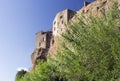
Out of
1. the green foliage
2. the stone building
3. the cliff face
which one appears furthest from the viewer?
the stone building

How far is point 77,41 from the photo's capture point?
33500 mm

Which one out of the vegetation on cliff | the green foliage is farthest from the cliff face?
the green foliage

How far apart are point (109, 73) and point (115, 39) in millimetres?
3007

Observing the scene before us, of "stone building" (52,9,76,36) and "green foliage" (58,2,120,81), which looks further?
"stone building" (52,9,76,36)

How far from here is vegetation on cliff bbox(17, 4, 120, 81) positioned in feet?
93.0

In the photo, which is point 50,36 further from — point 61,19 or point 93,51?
point 93,51

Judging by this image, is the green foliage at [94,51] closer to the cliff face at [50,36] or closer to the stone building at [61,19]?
the cliff face at [50,36]

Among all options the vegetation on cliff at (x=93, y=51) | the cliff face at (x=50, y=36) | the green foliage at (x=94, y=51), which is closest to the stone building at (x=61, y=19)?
the cliff face at (x=50, y=36)

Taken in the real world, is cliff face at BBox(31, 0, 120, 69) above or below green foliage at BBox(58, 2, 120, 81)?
above

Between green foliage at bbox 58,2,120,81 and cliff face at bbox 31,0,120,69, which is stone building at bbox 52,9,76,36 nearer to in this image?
cliff face at bbox 31,0,120,69

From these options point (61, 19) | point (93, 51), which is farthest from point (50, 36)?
point (93, 51)

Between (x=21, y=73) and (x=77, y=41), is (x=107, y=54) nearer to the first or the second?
(x=77, y=41)

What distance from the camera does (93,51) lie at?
99.6 ft

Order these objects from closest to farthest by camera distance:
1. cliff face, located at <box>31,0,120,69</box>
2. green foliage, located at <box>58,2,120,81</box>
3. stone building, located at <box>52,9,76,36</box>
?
green foliage, located at <box>58,2,120,81</box>, cliff face, located at <box>31,0,120,69</box>, stone building, located at <box>52,9,76,36</box>
